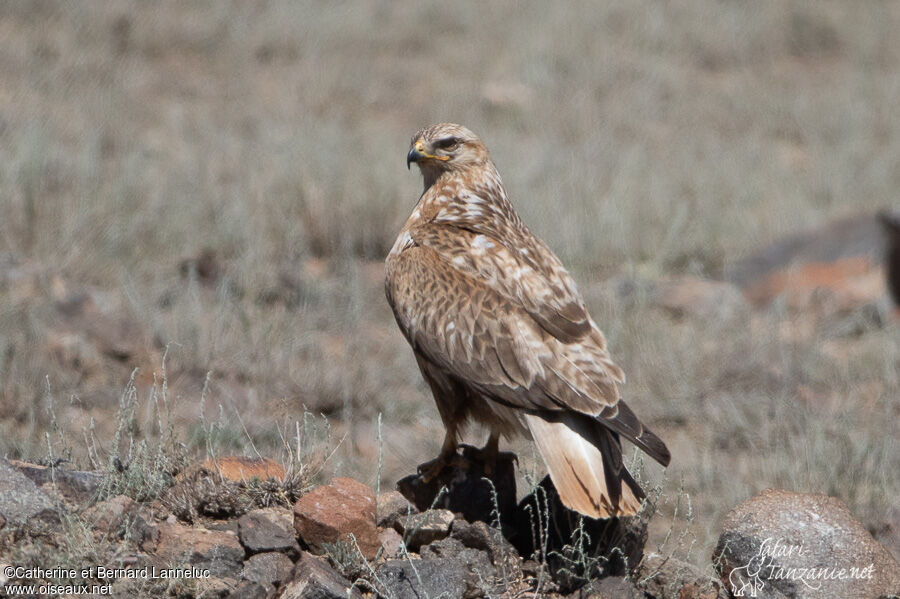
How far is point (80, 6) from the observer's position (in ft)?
46.0

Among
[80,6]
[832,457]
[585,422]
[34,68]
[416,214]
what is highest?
[80,6]

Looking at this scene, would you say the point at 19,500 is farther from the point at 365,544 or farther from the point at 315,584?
the point at 365,544

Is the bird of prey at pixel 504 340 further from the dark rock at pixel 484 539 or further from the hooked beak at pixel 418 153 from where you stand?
the dark rock at pixel 484 539

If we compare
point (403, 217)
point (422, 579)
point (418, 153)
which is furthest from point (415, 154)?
point (403, 217)

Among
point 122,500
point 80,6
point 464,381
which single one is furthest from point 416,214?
point 80,6

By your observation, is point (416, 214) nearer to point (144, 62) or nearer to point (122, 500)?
point (122, 500)

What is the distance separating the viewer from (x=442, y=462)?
14.9 ft

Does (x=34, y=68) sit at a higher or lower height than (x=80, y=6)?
lower

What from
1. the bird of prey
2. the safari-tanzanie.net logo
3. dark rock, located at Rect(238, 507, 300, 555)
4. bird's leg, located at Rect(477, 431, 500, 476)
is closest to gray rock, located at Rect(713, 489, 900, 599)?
the safari-tanzanie.net logo

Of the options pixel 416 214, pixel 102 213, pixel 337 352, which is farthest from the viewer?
pixel 102 213

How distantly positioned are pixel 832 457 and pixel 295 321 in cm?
386

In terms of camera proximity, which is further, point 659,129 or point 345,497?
point 659,129

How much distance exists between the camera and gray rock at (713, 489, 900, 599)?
395cm

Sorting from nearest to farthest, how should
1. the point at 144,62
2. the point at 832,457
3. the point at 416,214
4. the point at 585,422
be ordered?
the point at 585,422 → the point at 416,214 → the point at 832,457 → the point at 144,62
